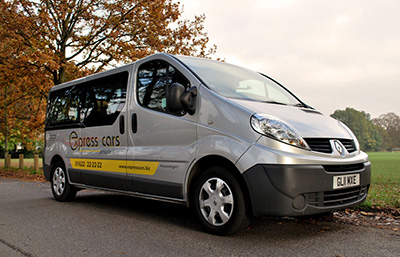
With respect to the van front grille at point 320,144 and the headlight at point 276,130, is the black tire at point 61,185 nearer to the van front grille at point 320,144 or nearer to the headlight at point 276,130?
the headlight at point 276,130

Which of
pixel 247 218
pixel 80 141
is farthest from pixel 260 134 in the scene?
pixel 80 141

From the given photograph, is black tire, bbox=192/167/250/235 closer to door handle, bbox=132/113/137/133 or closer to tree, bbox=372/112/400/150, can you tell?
door handle, bbox=132/113/137/133

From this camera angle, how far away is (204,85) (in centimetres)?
438

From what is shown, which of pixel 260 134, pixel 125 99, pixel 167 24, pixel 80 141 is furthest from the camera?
pixel 167 24

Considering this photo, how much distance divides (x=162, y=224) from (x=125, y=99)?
1.88 metres

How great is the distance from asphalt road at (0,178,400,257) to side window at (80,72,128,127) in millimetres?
1473

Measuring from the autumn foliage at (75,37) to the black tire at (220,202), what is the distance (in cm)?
1099

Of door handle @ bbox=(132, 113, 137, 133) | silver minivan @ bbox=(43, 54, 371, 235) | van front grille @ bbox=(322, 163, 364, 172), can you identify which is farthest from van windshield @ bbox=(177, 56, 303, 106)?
van front grille @ bbox=(322, 163, 364, 172)

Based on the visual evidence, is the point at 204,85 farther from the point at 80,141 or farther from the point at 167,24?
the point at 167,24

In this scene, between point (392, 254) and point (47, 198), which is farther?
point (47, 198)

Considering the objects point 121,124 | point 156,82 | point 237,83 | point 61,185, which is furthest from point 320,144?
point 61,185

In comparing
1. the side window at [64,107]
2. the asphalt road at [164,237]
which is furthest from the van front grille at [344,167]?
the side window at [64,107]

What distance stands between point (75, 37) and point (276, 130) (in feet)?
44.2

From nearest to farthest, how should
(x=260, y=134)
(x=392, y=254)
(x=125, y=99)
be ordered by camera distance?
(x=392, y=254), (x=260, y=134), (x=125, y=99)
